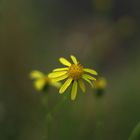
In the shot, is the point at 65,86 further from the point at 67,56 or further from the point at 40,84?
the point at 67,56

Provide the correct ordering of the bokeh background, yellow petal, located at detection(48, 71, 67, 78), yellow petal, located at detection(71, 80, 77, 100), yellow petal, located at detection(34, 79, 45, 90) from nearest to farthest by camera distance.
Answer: yellow petal, located at detection(71, 80, 77, 100), yellow petal, located at detection(48, 71, 67, 78), yellow petal, located at detection(34, 79, 45, 90), the bokeh background

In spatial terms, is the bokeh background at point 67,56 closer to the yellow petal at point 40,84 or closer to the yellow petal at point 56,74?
the yellow petal at point 40,84

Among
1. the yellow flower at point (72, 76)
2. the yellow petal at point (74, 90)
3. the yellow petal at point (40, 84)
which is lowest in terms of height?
the yellow petal at point (74, 90)

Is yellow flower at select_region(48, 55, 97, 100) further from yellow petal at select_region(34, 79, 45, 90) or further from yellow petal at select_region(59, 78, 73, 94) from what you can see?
yellow petal at select_region(34, 79, 45, 90)

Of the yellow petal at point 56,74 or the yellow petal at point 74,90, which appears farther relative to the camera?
the yellow petal at point 56,74

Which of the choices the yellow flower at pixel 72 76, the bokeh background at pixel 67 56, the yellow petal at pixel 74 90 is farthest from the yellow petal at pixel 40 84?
the yellow petal at pixel 74 90

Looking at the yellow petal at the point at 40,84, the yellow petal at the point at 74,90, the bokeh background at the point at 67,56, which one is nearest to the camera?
the yellow petal at the point at 74,90

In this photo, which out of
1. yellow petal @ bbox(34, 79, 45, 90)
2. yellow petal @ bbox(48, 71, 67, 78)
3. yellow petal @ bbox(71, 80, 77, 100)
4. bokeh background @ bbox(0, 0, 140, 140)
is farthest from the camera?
bokeh background @ bbox(0, 0, 140, 140)

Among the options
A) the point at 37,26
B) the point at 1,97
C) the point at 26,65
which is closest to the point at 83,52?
the point at 37,26

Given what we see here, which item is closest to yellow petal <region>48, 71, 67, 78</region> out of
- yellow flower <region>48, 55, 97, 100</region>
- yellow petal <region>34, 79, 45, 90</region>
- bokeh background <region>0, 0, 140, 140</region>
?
yellow flower <region>48, 55, 97, 100</region>

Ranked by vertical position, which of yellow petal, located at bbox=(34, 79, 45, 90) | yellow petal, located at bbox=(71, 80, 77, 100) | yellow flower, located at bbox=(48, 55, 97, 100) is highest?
yellow petal, located at bbox=(34, 79, 45, 90)
